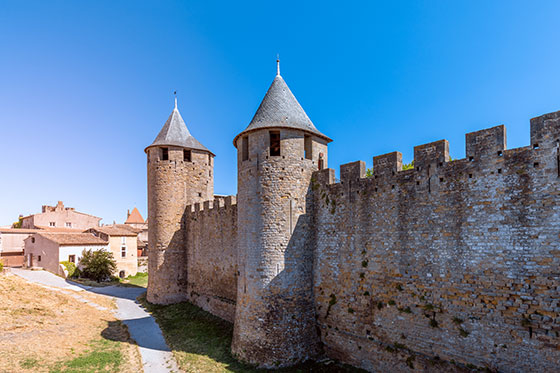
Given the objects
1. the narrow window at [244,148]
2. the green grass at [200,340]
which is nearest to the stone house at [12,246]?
the green grass at [200,340]

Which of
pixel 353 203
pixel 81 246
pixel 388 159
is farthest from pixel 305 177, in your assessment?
pixel 81 246

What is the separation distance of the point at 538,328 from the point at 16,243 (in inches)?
1801

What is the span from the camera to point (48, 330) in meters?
15.1

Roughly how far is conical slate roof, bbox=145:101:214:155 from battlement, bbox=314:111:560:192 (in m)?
14.0

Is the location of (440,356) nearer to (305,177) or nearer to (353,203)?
(353,203)

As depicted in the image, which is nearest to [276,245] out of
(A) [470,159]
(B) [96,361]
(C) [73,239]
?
(A) [470,159]

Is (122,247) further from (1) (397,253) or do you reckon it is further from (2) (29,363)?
(1) (397,253)

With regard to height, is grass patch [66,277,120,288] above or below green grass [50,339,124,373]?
below

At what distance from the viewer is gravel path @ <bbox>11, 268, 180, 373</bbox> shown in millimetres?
13034

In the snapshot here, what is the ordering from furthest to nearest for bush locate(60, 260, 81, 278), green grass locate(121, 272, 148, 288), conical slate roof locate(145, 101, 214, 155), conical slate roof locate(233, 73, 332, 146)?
green grass locate(121, 272, 148, 288)
bush locate(60, 260, 81, 278)
conical slate roof locate(145, 101, 214, 155)
conical slate roof locate(233, 73, 332, 146)

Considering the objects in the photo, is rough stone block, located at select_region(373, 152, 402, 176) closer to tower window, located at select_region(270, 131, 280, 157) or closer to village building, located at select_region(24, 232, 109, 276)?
tower window, located at select_region(270, 131, 280, 157)

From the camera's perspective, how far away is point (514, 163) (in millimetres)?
8602

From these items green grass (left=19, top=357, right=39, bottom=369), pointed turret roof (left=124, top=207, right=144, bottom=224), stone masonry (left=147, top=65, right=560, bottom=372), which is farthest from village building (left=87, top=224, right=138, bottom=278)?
pointed turret roof (left=124, top=207, right=144, bottom=224)

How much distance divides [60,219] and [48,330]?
35.2 meters
